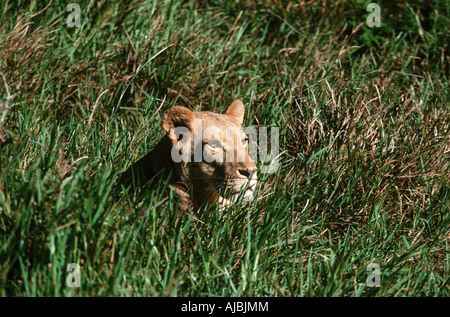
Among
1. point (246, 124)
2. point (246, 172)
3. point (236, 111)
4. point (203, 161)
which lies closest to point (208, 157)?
point (203, 161)

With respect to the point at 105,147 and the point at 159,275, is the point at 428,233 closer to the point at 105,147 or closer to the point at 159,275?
the point at 159,275

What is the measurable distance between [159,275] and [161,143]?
111 cm

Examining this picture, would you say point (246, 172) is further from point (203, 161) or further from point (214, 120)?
point (214, 120)

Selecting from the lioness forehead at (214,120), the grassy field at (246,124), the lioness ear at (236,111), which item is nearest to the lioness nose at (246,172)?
the grassy field at (246,124)

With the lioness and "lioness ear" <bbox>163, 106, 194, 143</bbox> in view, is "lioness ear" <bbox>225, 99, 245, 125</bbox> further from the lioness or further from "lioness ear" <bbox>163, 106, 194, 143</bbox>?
"lioness ear" <bbox>163, 106, 194, 143</bbox>

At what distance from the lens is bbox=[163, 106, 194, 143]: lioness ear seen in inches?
154

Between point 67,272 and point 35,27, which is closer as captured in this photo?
point 67,272

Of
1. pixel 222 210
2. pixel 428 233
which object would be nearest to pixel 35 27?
pixel 222 210

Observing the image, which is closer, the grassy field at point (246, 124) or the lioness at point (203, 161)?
the grassy field at point (246, 124)

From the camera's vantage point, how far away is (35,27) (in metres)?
5.58

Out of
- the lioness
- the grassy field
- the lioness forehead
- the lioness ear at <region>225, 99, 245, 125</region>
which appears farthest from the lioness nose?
the lioness ear at <region>225, 99, 245, 125</region>

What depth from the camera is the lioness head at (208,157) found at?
3.91 m

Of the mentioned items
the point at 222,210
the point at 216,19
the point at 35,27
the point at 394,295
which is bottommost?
the point at 394,295

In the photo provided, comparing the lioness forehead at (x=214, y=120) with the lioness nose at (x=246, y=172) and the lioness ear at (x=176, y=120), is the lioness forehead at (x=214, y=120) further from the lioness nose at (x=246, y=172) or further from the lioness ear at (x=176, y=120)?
the lioness nose at (x=246, y=172)
